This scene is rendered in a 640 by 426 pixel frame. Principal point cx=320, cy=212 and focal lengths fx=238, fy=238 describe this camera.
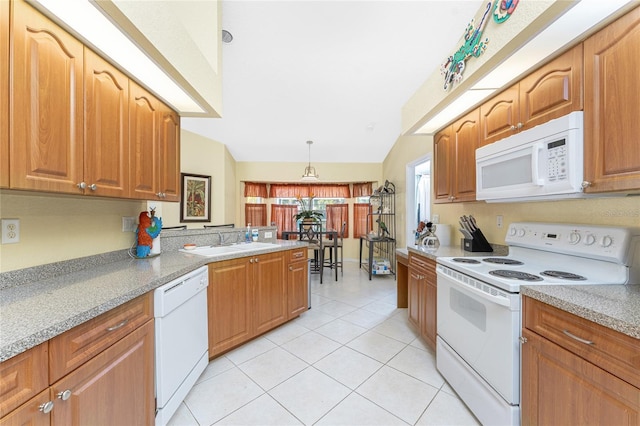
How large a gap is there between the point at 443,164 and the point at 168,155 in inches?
96.0

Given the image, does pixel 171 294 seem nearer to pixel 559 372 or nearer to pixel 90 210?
pixel 90 210

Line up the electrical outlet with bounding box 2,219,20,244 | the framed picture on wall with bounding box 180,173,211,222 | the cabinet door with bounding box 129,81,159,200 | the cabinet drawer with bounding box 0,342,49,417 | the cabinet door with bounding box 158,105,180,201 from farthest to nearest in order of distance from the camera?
the framed picture on wall with bounding box 180,173,211,222, the cabinet door with bounding box 158,105,180,201, the cabinet door with bounding box 129,81,159,200, the electrical outlet with bounding box 2,219,20,244, the cabinet drawer with bounding box 0,342,49,417

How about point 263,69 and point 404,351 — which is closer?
point 404,351

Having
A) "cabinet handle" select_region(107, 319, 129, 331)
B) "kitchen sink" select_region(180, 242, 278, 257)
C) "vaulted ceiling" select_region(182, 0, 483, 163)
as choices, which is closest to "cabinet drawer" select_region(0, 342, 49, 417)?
"cabinet handle" select_region(107, 319, 129, 331)

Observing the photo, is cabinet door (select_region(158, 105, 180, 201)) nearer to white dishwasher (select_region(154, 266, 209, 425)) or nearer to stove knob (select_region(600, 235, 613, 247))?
white dishwasher (select_region(154, 266, 209, 425))

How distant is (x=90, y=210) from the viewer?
1505mm

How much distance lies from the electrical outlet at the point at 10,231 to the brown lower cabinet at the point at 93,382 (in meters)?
0.63

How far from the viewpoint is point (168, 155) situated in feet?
5.83

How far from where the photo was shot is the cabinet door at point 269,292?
2162mm

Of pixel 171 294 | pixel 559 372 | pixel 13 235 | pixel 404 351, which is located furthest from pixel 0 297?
pixel 404 351

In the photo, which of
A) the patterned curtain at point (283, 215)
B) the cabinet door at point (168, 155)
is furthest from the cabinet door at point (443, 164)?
the patterned curtain at point (283, 215)

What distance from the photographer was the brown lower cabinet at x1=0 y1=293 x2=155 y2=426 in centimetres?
65

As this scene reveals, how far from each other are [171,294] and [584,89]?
7.75 ft

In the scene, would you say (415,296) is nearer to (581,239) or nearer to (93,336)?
(581,239)
